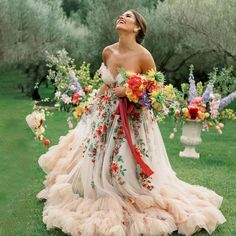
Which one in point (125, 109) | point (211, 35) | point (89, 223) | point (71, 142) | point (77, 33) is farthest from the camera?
point (77, 33)

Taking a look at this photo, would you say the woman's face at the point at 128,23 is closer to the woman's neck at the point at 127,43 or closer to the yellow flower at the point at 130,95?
the woman's neck at the point at 127,43

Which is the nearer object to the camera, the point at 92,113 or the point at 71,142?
the point at 92,113

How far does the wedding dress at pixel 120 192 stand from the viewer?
13.9 feet

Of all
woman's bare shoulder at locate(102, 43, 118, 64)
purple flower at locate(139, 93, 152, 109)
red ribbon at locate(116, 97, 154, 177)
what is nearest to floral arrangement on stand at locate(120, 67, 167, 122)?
purple flower at locate(139, 93, 152, 109)

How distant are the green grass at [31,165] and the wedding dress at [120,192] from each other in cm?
30

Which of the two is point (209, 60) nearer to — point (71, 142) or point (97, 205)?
point (71, 142)

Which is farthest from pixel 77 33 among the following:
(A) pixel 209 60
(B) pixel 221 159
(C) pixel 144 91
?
(C) pixel 144 91

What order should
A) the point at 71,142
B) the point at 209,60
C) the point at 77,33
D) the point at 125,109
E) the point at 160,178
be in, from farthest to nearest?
the point at 77,33 → the point at 209,60 → the point at 71,142 → the point at 160,178 → the point at 125,109

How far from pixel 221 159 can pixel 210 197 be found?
4568mm

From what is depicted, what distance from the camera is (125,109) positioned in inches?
179

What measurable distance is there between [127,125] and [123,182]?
1.75 ft

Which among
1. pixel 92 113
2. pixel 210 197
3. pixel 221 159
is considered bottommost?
pixel 221 159

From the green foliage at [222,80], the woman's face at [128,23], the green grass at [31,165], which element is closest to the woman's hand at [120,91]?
the woman's face at [128,23]

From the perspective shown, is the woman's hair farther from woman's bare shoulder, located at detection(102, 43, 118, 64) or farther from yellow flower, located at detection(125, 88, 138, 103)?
yellow flower, located at detection(125, 88, 138, 103)
